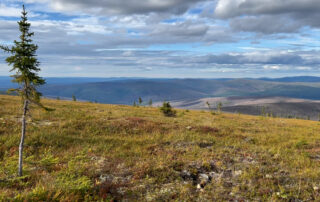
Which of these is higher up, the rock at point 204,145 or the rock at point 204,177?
the rock at point 204,145

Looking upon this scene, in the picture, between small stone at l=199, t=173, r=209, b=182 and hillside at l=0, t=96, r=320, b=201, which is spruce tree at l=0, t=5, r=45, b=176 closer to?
hillside at l=0, t=96, r=320, b=201

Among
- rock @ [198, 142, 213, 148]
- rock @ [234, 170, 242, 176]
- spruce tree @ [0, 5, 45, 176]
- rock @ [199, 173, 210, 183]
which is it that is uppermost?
spruce tree @ [0, 5, 45, 176]

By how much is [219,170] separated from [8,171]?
31.1ft

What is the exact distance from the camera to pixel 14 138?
1371cm

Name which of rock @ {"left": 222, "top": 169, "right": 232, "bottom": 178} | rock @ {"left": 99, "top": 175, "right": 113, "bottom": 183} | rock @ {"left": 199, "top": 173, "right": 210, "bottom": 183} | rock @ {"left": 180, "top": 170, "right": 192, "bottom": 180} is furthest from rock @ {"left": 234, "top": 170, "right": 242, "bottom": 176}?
rock @ {"left": 99, "top": 175, "right": 113, "bottom": 183}

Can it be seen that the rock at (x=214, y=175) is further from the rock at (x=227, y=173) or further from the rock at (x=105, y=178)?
the rock at (x=105, y=178)

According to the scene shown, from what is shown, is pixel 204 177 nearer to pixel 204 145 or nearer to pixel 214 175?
pixel 214 175

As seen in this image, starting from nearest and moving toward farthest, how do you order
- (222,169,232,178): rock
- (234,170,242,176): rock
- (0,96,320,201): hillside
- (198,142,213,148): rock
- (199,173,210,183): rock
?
(0,96,320,201): hillside
(199,173,210,183): rock
(222,169,232,178): rock
(234,170,242,176): rock
(198,142,213,148): rock

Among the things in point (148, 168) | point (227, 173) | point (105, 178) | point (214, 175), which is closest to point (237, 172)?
point (227, 173)

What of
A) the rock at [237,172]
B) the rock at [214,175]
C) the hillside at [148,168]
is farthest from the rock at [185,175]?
the rock at [237,172]

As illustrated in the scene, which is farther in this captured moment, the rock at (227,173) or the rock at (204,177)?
the rock at (227,173)

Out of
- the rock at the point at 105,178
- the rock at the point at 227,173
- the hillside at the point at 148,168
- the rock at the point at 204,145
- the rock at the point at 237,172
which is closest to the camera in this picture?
the hillside at the point at 148,168

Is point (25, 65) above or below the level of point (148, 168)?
above

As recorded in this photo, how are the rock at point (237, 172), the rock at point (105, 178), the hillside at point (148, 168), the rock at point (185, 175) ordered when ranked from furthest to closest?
the rock at point (237, 172) → the rock at point (185, 175) → the rock at point (105, 178) → the hillside at point (148, 168)
